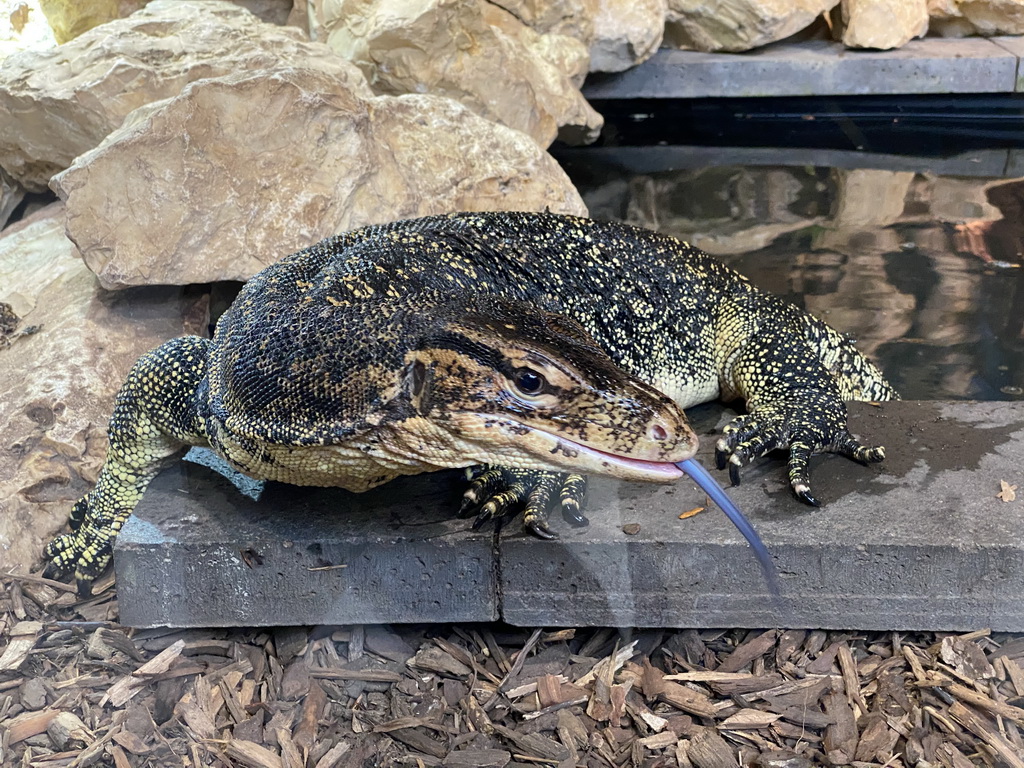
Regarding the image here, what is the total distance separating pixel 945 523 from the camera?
9.77 feet

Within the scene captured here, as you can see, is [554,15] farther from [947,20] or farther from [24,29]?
[947,20]

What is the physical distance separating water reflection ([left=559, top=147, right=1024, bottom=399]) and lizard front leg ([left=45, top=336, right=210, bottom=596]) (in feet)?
11.0

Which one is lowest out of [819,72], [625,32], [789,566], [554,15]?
[819,72]

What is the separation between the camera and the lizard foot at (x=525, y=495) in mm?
3008

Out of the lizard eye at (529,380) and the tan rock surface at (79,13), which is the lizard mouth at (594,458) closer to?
the lizard eye at (529,380)

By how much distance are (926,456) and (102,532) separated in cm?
302

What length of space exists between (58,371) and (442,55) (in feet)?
15.4

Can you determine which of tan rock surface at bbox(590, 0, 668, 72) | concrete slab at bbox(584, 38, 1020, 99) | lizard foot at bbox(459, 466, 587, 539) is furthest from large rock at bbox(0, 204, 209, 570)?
concrete slab at bbox(584, 38, 1020, 99)

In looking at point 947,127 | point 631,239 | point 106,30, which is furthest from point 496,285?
point 947,127

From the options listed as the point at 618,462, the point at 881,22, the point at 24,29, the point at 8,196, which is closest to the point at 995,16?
the point at 881,22

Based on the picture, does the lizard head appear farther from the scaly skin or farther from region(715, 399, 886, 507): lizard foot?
region(715, 399, 886, 507): lizard foot

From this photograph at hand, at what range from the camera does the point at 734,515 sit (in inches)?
98.3

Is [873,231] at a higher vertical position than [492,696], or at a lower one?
lower

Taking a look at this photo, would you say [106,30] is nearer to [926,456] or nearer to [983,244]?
[926,456]
